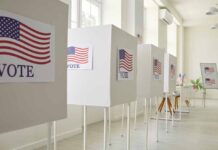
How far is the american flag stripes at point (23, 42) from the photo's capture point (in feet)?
4.19

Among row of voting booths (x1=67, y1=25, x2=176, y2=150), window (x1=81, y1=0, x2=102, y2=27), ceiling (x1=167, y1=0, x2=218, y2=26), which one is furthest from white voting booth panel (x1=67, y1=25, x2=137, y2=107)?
ceiling (x1=167, y1=0, x2=218, y2=26)

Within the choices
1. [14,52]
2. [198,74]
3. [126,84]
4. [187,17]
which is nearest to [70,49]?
[126,84]

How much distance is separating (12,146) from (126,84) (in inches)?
62.7

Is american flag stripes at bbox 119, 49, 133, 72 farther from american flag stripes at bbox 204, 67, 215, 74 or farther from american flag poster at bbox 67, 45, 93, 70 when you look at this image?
american flag stripes at bbox 204, 67, 215, 74

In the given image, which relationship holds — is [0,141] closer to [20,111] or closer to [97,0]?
[20,111]

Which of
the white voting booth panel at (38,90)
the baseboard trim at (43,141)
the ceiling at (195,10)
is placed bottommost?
the baseboard trim at (43,141)

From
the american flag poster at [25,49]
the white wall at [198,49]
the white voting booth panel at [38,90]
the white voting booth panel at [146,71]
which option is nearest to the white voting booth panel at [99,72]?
the white voting booth panel at [38,90]

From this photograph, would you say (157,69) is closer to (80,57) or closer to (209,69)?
(80,57)

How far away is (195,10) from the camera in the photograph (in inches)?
429

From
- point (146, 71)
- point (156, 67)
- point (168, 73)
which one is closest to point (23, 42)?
point (146, 71)

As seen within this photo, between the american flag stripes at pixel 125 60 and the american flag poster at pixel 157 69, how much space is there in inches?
38.0

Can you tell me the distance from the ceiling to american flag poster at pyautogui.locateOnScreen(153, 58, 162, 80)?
6.71m

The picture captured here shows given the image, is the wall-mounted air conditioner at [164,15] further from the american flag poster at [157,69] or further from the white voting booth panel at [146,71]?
the white voting booth panel at [146,71]

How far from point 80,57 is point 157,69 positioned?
1632 millimetres
